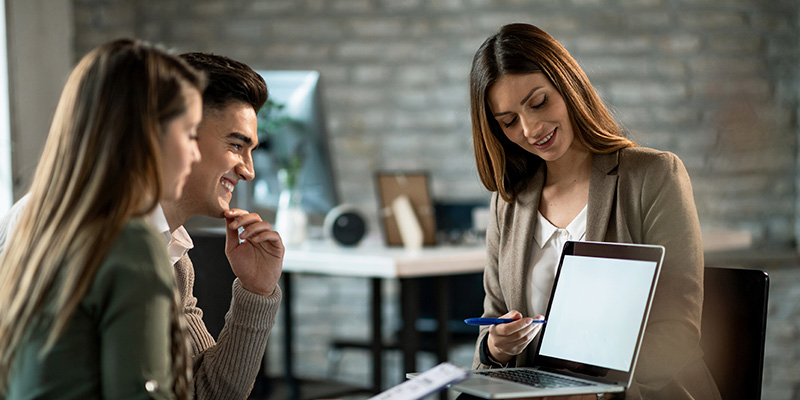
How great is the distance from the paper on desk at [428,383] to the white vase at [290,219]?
1.99 m

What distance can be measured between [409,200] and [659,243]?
1.58m

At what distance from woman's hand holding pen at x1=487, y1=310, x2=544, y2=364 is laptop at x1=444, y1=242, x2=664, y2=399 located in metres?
0.03

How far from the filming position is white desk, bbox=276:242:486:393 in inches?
96.7

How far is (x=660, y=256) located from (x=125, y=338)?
74 cm

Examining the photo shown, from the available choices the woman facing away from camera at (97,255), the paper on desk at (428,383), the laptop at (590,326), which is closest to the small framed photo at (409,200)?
the laptop at (590,326)

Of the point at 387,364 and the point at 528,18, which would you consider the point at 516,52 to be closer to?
the point at 528,18

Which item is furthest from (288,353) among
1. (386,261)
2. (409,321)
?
(386,261)

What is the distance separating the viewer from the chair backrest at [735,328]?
1.35 meters

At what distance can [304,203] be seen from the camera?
118 inches

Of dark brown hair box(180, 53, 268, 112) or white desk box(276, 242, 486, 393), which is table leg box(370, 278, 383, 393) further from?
dark brown hair box(180, 53, 268, 112)

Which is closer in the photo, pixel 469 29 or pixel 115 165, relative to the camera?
pixel 115 165

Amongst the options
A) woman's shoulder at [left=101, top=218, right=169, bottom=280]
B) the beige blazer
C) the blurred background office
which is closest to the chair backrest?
the beige blazer

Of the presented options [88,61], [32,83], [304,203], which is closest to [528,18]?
[304,203]

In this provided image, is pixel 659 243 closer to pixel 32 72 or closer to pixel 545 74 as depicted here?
pixel 545 74
